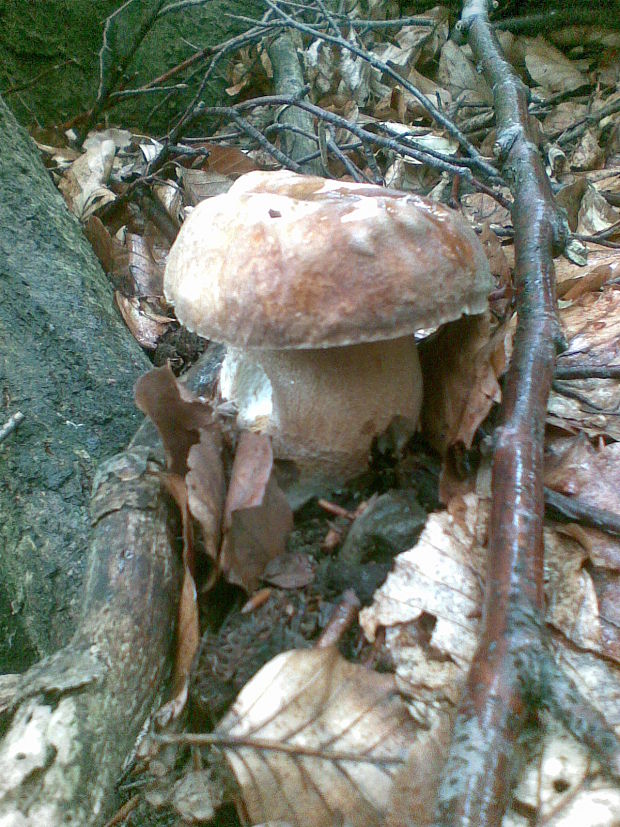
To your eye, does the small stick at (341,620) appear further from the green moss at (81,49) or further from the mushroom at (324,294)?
the green moss at (81,49)

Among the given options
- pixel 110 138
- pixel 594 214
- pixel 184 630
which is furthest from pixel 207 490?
pixel 110 138

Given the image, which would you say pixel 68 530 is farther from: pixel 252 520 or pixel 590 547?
pixel 590 547

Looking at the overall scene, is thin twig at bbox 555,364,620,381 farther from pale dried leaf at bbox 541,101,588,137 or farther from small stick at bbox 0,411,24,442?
pale dried leaf at bbox 541,101,588,137

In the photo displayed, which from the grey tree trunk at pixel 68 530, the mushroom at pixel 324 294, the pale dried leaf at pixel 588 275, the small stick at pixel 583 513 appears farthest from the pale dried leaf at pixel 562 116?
the small stick at pixel 583 513

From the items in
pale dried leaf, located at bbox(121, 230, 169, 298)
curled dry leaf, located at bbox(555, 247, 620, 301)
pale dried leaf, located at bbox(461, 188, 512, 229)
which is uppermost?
pale dried leaf, located at bbox(121, 230, 169, 298)

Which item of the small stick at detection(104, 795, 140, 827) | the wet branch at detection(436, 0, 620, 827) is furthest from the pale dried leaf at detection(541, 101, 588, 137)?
the small stick at detection(104, 795, 140, 827)

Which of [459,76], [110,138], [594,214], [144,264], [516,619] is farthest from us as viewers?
[459,76]
